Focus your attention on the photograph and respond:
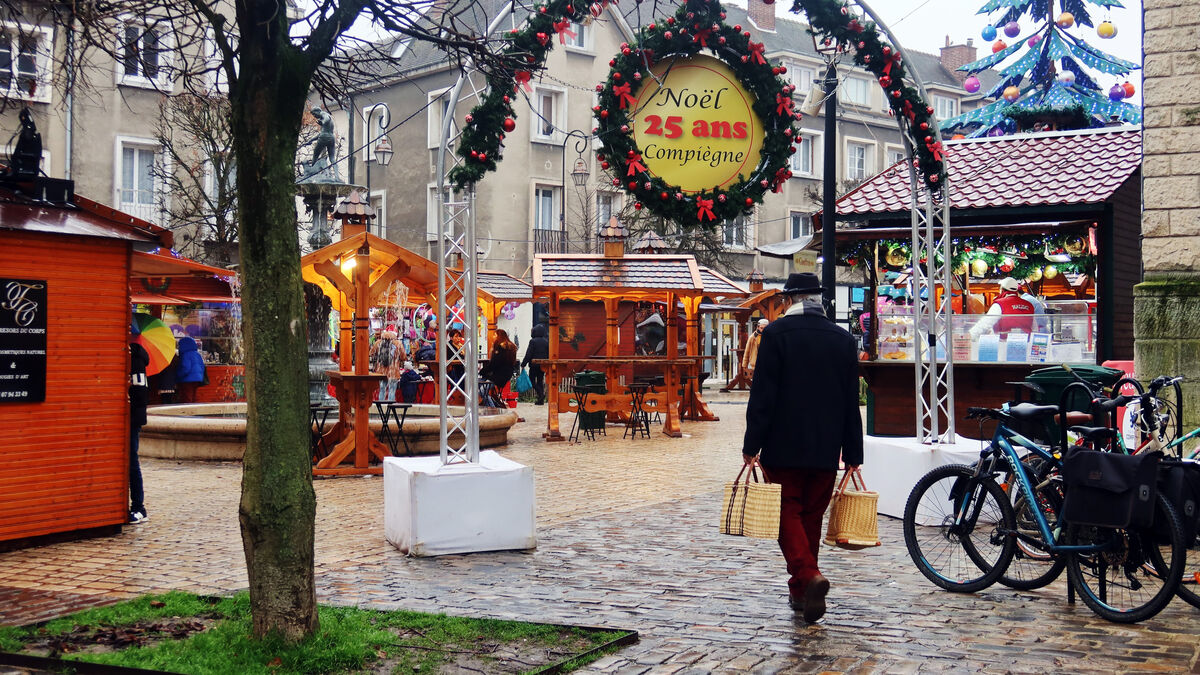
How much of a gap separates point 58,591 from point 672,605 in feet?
12.2

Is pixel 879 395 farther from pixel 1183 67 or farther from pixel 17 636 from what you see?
pixel 17 636

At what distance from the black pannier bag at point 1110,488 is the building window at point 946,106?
53.7 m

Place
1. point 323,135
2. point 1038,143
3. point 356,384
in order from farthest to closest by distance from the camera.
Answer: point 323,135, point 1038,143, point 356,384

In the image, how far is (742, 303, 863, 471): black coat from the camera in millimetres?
6809

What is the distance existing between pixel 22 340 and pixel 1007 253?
13964mm

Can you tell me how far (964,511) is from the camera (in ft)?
24.6

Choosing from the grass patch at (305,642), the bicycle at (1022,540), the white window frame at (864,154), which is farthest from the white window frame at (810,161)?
the grass patch at (305,642)

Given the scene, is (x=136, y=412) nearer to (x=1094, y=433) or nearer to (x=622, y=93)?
(x=622, y=93)

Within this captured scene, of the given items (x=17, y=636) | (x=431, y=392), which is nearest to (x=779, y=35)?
(x=431, y=392)

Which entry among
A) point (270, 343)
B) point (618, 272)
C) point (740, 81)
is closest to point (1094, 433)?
point (740, 81)

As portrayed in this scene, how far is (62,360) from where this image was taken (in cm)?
930

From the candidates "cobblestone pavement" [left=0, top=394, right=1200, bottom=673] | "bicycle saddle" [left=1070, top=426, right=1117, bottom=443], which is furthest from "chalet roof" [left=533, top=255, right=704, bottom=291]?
"bicycle saddle" [left=1070, top=426, right=1117, bottom=443]

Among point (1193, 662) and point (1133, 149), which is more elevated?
point (1133, 149)

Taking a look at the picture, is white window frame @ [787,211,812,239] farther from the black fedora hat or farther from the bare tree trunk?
the bare tree trunk
